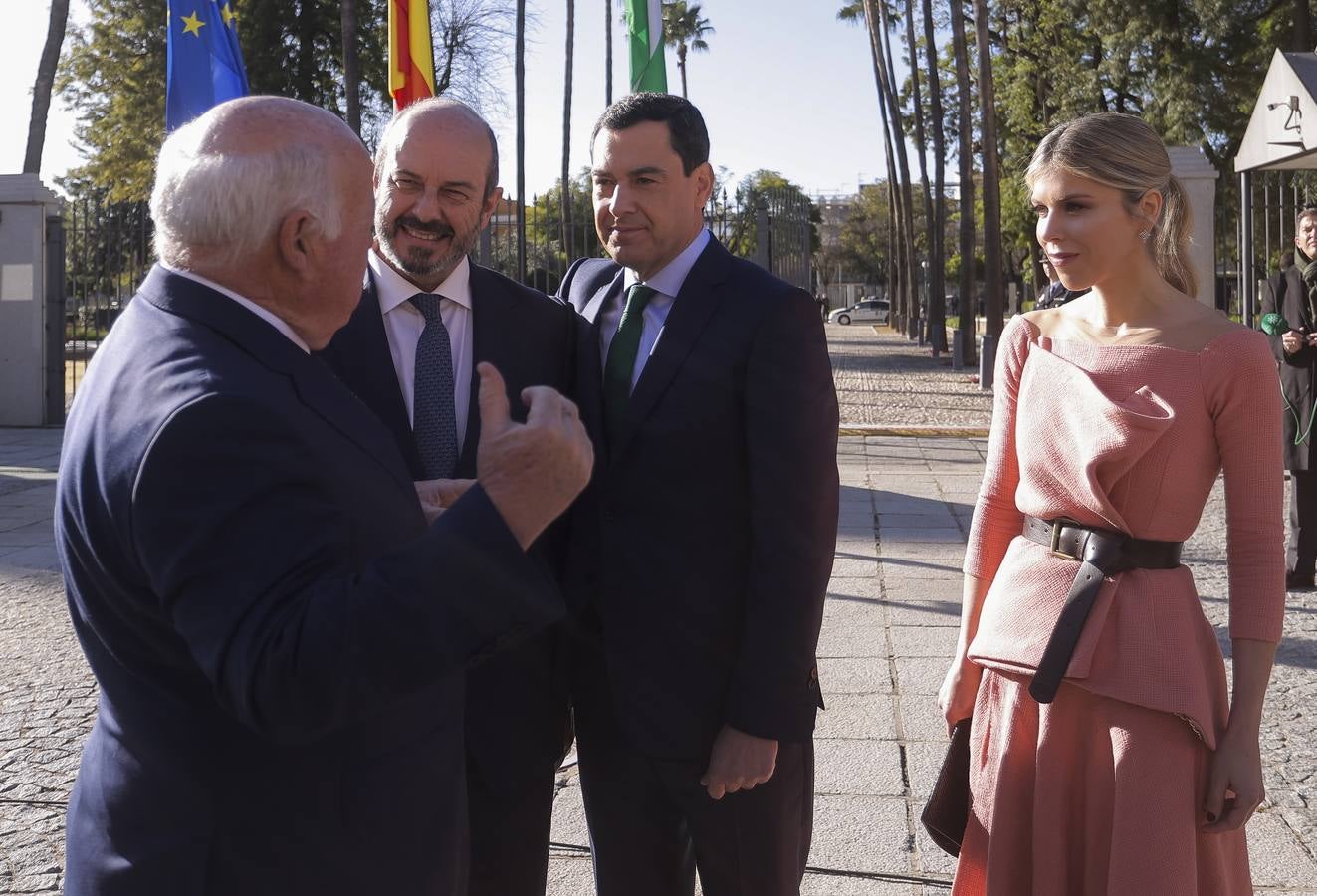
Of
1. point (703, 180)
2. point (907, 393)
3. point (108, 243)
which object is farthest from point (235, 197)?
point (907, 393)

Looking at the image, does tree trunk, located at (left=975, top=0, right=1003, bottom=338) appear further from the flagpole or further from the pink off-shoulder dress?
the pink off-shoulder dress

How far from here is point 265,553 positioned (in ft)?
4.72

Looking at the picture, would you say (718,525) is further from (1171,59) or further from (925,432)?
(1171,59)

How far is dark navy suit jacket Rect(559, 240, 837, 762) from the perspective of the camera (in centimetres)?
238

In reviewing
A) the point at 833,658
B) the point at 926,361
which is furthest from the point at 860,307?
the point at 833,658

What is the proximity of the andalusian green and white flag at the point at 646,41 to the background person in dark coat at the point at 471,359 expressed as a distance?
7.24 metres

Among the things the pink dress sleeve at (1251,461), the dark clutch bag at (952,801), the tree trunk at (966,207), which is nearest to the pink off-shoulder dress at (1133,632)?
the pink dress sleeve at (1251,461)

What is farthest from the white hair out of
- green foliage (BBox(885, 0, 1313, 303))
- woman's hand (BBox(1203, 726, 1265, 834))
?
green foliage (BBox(885, 0, 1313, 303))

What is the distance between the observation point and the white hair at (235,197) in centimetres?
158

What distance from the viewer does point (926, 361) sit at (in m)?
27.9

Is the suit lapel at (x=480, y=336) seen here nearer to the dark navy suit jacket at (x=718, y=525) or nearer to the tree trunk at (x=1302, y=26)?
the dark navy suit jacket at (x=718, y=525)

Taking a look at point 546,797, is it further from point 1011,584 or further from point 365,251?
point 365,251

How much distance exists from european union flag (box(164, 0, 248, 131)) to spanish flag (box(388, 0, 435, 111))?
1.68m

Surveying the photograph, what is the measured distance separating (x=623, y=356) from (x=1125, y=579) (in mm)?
1022
